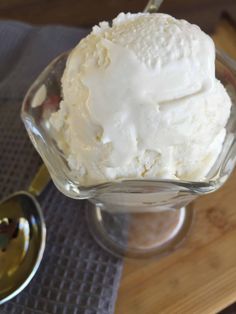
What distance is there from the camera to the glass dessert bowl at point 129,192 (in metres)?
0.51

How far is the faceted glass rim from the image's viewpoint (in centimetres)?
49

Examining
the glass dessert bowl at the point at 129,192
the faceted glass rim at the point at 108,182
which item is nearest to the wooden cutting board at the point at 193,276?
the glass dessert bowl at the point at 129,192

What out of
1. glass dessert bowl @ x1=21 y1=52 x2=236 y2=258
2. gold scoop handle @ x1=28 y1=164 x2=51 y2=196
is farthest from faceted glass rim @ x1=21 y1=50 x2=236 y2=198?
gold scoop handle @ x1=28 y1=164 x2=51 y2=196

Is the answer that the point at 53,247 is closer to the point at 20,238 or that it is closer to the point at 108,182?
the point at 20,238

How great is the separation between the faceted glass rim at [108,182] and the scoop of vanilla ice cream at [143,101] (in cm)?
2

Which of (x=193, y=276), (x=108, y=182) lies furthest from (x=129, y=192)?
(x=193, y=276)

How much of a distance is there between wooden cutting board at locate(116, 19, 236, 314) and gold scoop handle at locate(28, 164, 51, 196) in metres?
0.17

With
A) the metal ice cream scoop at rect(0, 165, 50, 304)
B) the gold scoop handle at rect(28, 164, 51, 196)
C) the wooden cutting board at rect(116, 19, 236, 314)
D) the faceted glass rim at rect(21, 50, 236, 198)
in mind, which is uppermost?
the faceted glass rim at rect(21, 50, 236, 198)

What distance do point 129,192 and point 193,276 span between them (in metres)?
0.19

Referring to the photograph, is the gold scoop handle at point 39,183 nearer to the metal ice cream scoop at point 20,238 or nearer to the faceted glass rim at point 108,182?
the metal ice cream scoop at point 20,238

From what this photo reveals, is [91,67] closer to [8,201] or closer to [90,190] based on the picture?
[90,190]

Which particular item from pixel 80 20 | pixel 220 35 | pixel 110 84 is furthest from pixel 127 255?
pixel 80 20

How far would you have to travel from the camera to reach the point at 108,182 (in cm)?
50

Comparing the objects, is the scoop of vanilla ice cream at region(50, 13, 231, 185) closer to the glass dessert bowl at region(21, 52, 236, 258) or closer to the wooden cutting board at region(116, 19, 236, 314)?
the glass dessert bowl at region(21, 52, 236, 258)
